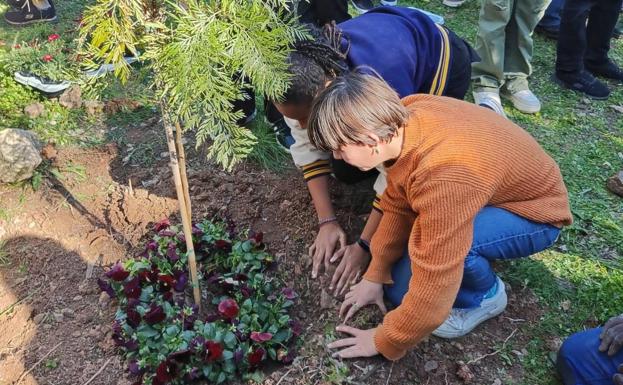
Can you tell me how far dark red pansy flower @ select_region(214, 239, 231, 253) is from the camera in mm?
2457

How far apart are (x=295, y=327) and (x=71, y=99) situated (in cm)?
231

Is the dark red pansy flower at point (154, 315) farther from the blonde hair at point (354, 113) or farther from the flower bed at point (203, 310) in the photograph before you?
the blonde hair at point (354, 113)

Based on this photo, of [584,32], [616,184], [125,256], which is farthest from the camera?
[584,32]

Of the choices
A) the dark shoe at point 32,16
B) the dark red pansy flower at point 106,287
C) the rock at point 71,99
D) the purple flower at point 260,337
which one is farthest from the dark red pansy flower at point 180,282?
the dark shoe at point 32,16

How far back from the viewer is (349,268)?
7.68ft

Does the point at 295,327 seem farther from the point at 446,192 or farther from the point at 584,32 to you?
the point at 584,32

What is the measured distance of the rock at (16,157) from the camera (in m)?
2.82

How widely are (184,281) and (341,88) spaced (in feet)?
3.66

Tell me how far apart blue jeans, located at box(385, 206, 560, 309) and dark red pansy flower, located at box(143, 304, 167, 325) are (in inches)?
39.1

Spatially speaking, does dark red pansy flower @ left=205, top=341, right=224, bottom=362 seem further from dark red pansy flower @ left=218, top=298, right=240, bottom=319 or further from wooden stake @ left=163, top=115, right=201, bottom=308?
wooden stake @ left=163, top=115, right=201, bottom=308

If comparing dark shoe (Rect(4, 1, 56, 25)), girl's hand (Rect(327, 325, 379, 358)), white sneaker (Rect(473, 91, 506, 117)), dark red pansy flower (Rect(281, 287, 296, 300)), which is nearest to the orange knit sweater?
girl's hand (Rect(327, 325, 379, 358))

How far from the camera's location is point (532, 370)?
2117 mm

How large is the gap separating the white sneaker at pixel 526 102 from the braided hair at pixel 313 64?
7.09 feet

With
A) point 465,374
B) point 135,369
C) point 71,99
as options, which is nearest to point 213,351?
point 135,369
